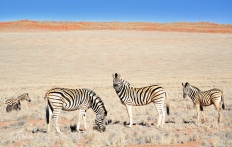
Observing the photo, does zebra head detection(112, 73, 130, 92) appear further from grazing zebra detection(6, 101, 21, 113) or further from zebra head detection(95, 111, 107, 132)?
grazing zebra detection(6, 101, 21, 113)

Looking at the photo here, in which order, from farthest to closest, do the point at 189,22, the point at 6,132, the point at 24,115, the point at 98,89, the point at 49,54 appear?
the point at 189,22 < the point at 49,54 < the point at 98,89 < the point at 24,115 < the point at 6,132

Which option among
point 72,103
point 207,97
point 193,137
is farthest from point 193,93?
point 72,103

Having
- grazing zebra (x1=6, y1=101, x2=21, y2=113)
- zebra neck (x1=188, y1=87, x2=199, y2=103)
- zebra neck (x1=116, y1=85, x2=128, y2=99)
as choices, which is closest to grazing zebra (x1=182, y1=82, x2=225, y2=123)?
zebra neck (x1=188, y1=87, x2=199, y2=103)

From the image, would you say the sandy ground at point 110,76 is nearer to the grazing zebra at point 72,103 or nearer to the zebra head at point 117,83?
the grazing zebra at point 72,103

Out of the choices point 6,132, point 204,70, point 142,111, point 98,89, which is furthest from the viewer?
point 204,70

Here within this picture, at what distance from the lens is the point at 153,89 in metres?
13.4

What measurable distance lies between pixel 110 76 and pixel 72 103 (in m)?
27.5

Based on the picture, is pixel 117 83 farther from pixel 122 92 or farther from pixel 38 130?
pixel 38 130

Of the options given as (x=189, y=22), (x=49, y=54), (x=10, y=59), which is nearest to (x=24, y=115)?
(x=10, y=59)

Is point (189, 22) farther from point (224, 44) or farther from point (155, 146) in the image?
point (155, 146)

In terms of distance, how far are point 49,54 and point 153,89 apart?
1834 inches

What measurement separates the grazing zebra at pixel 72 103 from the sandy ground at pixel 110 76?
2.07 feet

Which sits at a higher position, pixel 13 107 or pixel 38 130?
pixel 13 107

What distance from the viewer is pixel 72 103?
490 inches
